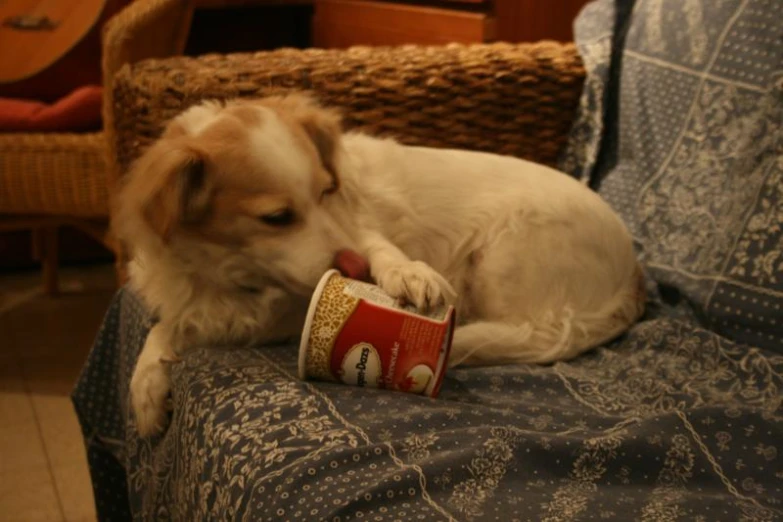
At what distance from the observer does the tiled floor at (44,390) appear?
1859mm

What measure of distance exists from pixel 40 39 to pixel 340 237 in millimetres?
1612

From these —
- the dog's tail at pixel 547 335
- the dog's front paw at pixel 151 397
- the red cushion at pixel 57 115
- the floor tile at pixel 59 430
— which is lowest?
the floor tile at pixel 59 430

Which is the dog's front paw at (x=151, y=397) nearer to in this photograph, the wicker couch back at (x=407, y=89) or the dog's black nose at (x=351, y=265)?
the dog's black nose at (x=351, y=265)

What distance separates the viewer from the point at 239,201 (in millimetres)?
1231

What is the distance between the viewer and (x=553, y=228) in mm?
1479

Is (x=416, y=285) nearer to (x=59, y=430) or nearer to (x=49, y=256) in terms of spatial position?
(x=59, y=430)

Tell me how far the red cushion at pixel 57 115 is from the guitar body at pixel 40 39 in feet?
0.64

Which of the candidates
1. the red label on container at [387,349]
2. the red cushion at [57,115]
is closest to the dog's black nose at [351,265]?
the red label on container at [387,349]

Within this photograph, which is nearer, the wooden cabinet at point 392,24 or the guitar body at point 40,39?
the wooden cabinet at point 392,24

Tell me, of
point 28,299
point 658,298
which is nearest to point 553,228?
point 658,298

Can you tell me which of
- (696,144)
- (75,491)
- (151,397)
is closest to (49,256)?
(75,491)

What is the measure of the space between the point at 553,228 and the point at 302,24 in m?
1.83

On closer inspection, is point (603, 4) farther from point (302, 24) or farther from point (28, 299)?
point (28, 299)

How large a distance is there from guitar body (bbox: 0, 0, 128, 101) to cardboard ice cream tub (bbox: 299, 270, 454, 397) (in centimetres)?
167
